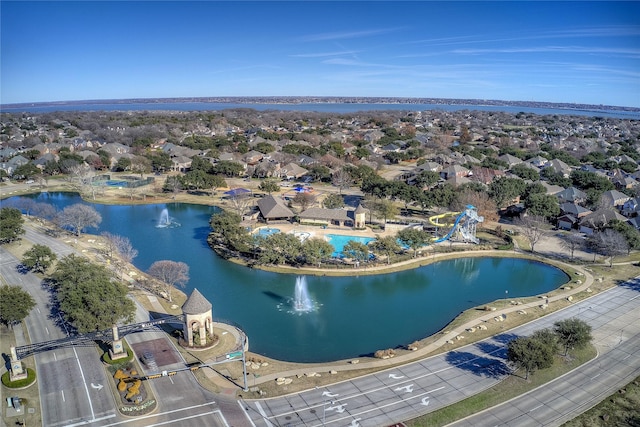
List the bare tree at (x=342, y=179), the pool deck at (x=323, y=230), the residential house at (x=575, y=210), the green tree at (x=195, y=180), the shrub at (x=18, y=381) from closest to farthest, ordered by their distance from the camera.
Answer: the shrub at (x=18, y=381)
the pool deck at (x=323, y=230)
the residential house at (x=575, y=210)
the green tree at (x=195, y=180)
the bare tree at (x=342, y=179)

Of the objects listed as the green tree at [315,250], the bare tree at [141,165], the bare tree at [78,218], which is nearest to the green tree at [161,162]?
the bare tree at [141,165]

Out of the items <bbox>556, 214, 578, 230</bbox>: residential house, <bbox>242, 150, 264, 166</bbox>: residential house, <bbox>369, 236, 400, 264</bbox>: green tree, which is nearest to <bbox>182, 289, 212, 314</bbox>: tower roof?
<bbox>369, 236, 400, 264</bbox>: green tree

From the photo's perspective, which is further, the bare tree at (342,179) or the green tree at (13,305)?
the bare tree at (342,179)

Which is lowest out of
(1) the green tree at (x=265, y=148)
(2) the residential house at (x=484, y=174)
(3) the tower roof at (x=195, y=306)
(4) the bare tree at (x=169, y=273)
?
(4) the bare tree at (x=169, y=273)

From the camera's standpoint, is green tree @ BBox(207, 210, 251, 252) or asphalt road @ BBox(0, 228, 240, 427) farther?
green tree @ BBox(207, 210, 251, 252)

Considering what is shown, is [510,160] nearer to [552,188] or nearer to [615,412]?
[552,188]

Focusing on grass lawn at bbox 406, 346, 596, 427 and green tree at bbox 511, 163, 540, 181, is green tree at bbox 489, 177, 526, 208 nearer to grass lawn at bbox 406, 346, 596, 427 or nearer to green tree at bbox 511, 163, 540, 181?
green tree at bbox 511, 163, 540, 181

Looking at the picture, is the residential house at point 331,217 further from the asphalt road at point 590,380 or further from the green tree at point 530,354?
the green tree at point 530,354

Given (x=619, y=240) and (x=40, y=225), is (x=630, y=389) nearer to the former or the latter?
(x=619, y=240)
